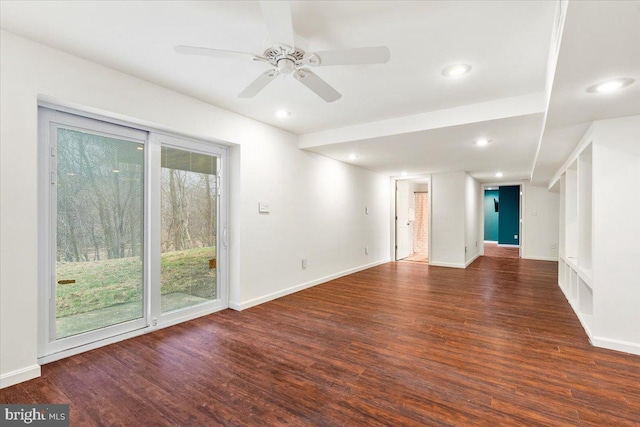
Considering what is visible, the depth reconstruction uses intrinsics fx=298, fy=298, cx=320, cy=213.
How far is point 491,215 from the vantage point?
12.0 metres

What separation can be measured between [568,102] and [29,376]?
462cm

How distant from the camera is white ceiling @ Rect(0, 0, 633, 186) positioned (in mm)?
1847

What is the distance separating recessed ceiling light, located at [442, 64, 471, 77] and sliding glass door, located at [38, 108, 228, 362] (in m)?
2.69

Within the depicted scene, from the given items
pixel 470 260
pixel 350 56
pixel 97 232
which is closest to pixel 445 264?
pixel 470 260

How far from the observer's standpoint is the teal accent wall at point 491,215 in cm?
1192

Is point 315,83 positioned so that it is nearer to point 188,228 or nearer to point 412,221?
point 188,228

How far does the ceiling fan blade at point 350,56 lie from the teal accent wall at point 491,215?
12.0 metres

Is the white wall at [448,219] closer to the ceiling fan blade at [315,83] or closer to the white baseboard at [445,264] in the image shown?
the white baseboard at [445,264]

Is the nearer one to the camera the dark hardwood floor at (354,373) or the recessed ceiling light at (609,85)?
the dark hardwood floor at (354,373)

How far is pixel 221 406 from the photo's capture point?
1879mm

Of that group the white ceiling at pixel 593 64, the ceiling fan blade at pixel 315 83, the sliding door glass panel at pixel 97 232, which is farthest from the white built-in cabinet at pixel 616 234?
the sliding door glass panel at pixel 97 232

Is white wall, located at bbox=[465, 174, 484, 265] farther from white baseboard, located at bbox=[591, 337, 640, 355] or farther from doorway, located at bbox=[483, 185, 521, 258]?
white baseboard, located at bbox=[591, 337, 640, 355]

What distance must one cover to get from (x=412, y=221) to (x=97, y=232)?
7.88 m

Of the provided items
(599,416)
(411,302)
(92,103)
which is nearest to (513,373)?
(599,416)
